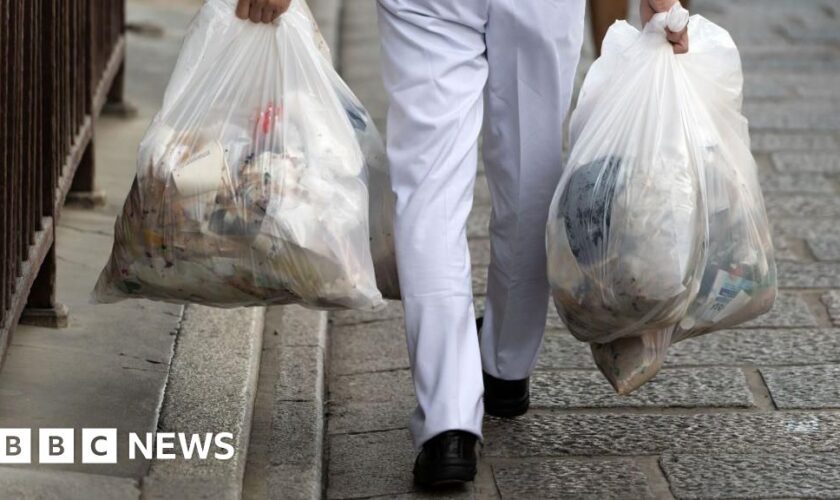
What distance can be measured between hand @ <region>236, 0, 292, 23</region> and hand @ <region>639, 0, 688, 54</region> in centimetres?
76

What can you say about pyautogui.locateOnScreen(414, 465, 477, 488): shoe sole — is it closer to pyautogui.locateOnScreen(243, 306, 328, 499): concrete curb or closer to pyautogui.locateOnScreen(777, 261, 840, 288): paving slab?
pyautogui.locateOnScreen(243, 306, 328, 499): concrete curb

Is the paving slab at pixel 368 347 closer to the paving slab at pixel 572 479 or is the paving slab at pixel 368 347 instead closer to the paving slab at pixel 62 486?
the paving slab at pixel 572 479

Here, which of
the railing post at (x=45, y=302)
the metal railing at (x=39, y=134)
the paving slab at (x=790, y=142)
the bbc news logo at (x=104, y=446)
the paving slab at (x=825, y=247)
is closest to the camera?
the bbc news logo at (x=104, y=446)

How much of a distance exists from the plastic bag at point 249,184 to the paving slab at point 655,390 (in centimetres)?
89

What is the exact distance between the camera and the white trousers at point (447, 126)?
320 cm

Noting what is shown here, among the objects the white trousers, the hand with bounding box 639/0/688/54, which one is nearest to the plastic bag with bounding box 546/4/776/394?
the hand with bounding box 639/0/688/54

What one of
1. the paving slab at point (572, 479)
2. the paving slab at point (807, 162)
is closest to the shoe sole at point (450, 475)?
the paving slab at point (572, 479)

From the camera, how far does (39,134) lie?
4137 millimetres

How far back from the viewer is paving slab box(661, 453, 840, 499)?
11.0 ft

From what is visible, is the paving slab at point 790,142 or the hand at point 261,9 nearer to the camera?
the hand at point 261,9

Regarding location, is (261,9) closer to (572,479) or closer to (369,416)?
(369,416)

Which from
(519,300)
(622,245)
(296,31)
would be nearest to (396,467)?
(519,300)

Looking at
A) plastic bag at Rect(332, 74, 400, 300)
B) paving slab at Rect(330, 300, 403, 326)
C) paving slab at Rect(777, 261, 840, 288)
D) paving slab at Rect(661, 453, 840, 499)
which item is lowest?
paving slab at Rect(330, 300, 403, 326)

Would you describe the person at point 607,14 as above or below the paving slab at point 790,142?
above
